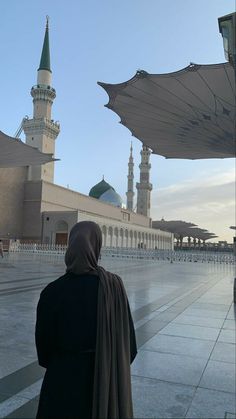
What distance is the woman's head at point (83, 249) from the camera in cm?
200

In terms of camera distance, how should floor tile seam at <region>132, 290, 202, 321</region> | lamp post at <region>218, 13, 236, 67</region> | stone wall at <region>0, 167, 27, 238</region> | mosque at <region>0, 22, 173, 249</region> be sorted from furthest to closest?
mosque at <region>0, 22, 173, 249</region> → stone wall at <region>0, 167, 27, 238</region> → floor tile seam at <region>132, 290, 202, 321</region> → lamp post at <region>218, 13, 236, 67</region>

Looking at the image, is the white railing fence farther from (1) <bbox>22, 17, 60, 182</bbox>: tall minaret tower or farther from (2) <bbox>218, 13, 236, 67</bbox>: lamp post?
(2) <bbox>218, 13, 236, 67</bbox>: lamp post

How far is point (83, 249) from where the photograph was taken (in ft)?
6.61

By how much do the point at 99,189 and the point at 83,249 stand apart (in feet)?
259

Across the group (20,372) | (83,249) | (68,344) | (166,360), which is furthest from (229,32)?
(20,372)

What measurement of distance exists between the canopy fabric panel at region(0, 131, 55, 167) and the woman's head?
65.3 ft

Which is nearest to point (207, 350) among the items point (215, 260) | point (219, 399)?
point (219, 399)

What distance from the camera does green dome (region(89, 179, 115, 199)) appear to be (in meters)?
80.1

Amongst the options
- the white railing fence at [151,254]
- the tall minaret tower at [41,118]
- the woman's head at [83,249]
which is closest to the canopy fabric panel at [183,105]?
the woman's head at [83,249]

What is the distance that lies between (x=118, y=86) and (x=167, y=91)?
5.44 feet

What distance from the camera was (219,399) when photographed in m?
3.27

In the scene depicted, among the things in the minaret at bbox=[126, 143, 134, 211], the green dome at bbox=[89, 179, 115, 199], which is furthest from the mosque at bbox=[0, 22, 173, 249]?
the minaret at bbox=[126, 143, 134, 211]

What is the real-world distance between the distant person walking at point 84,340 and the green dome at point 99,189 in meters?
78.0

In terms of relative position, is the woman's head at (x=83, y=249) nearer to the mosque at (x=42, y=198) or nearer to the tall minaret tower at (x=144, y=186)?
the mosque at (x=42, y=198)
